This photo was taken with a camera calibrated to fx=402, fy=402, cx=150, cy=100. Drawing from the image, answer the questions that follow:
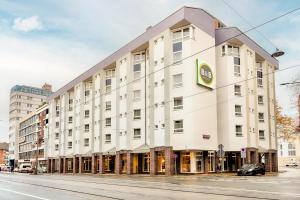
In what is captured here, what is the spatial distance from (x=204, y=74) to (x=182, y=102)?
4.29 m

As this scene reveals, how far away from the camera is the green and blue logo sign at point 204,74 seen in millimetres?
44250

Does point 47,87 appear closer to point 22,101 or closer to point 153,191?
point 22,101

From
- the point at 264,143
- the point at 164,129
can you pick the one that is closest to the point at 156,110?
the point at 164,129

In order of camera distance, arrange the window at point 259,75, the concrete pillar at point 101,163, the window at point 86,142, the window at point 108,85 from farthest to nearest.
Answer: the window at point 86,142
the window at point 108,85
the concrete pillar at point 101,163
the window at point 259,75

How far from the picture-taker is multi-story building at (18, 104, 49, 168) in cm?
8725

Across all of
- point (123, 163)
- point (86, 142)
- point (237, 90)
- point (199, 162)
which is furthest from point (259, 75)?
point (86, 142)

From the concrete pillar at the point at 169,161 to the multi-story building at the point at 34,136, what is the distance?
41820mm

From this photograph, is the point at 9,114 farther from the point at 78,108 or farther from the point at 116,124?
the point at 116,124

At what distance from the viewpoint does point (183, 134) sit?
43281 mm

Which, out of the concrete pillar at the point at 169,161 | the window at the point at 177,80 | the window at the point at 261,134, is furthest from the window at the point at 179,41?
the window at the point at 261,134

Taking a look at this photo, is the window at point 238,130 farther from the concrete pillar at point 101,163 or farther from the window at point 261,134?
the concrete pillar at point 101,163

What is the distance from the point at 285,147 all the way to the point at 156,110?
11013 cm

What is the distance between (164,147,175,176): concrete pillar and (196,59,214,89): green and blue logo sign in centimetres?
806

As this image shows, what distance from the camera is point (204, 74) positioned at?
45.5 meters
